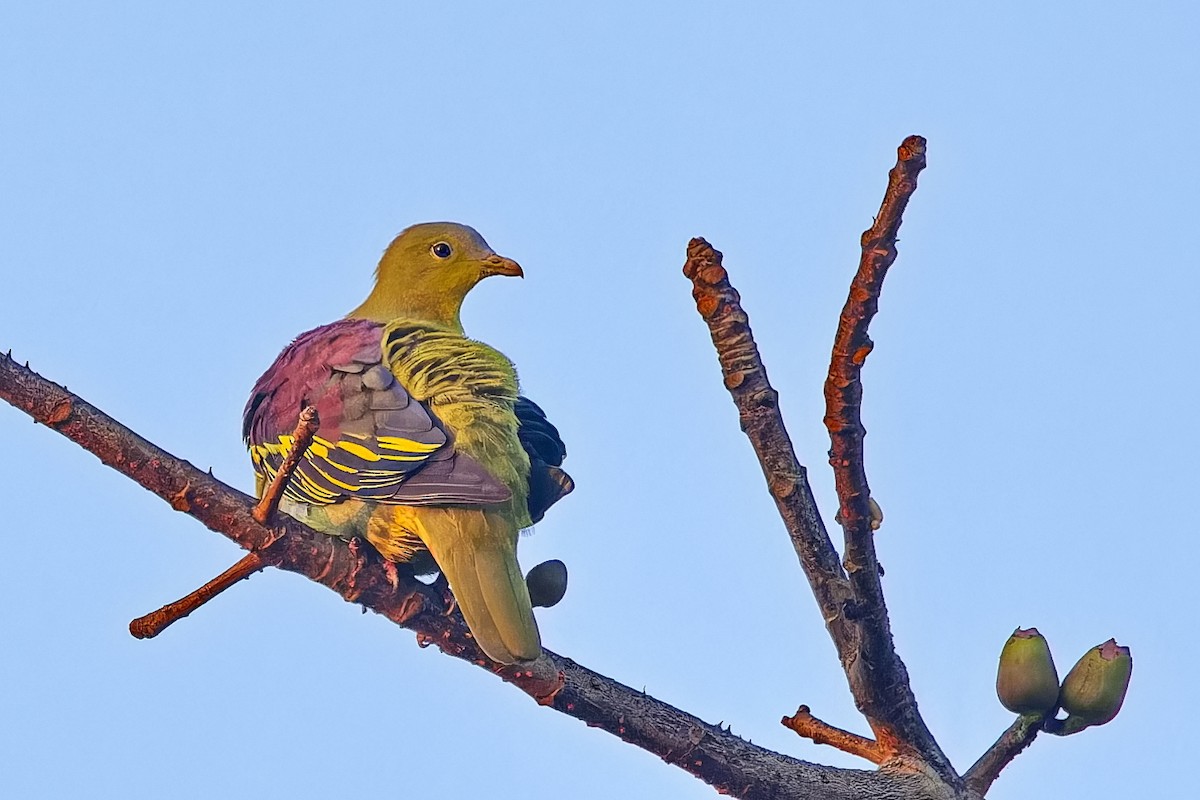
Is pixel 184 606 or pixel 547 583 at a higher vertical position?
pixel 547 583

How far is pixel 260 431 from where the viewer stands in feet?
16.5

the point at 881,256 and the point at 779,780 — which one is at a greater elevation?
the point at 881,256

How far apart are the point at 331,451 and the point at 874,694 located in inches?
75.1

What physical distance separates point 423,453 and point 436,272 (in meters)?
2.19

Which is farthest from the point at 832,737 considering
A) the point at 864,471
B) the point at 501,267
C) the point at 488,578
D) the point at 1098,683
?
the point at 501,267

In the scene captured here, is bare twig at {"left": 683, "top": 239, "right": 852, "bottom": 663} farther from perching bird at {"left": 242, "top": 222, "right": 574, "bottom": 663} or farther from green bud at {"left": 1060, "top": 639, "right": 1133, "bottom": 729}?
perching bird at {"left": 242, "top": 222, "right": 574, "bottom": 663}

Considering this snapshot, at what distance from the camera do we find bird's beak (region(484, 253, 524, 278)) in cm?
642

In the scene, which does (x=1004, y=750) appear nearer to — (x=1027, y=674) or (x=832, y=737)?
(x=1027, y=674)

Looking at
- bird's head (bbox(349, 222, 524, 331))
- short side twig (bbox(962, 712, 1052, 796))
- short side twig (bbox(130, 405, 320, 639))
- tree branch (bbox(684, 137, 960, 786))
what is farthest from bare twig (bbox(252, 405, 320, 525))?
bird's head (bbox(349, 222, 524, 331))

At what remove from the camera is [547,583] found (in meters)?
4.21

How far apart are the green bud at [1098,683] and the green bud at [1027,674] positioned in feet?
0.14

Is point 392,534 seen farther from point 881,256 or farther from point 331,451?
point 881,256

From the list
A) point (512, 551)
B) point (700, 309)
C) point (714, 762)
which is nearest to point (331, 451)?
point (512, 551)

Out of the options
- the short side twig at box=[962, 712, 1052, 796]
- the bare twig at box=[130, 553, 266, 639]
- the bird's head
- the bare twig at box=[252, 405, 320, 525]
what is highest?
the bird's head
